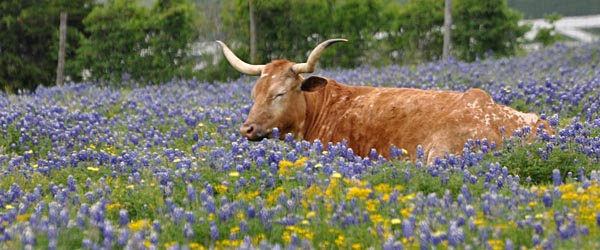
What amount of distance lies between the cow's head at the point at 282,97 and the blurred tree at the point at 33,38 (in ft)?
47.9

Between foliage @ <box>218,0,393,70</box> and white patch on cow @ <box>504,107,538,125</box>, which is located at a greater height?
white patch on cow @ <box>504,107,538,125</box>

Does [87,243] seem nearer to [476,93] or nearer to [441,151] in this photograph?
[441,151]

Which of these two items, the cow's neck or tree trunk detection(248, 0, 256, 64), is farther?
tree trunk detection(248, 0, 256, 64)

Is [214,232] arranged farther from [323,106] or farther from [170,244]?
[323,106]

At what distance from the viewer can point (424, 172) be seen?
730 centimetres

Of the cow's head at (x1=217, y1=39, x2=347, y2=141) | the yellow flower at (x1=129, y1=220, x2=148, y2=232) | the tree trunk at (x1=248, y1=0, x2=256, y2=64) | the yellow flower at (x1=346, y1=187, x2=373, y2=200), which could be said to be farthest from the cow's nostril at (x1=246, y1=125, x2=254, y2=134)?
the tree trunk at (x1=248, y1=0, x2=256, y2=64)

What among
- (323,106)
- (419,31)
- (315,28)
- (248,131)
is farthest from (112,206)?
(419,31)

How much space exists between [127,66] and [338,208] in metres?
17.5

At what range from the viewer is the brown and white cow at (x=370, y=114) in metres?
9.09

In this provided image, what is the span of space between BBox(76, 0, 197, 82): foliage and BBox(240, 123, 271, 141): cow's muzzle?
13.4 meters

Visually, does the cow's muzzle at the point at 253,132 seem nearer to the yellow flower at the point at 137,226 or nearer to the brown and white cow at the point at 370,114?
the brown and white cow at the point at 370,114

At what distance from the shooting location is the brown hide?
9.06 meters

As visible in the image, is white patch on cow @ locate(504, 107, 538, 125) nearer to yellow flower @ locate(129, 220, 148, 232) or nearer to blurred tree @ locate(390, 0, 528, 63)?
yellow flower @ locate(129, 220, 148, 232)

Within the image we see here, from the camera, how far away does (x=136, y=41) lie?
76.5ft
